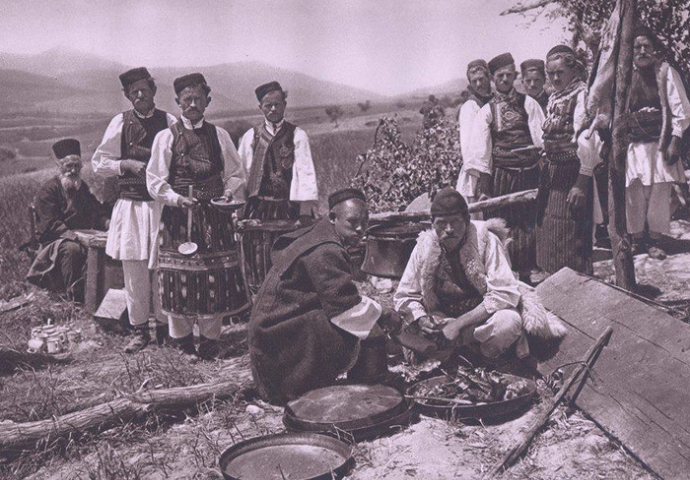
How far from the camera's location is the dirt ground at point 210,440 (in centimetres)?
377

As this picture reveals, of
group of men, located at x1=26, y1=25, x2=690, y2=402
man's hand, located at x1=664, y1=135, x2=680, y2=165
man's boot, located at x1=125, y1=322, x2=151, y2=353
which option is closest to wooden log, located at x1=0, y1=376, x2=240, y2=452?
group of men, located at x1=26, y1=25, x2=690, y2=402

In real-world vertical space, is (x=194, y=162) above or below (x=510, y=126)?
below

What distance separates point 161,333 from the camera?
6.62 metres

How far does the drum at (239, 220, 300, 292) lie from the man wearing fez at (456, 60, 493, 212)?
1.58 metres

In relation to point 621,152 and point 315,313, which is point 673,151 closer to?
point 621,152

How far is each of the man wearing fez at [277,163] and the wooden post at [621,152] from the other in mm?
2639

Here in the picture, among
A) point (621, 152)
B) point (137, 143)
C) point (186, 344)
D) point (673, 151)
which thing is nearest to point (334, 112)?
point (673, 151)

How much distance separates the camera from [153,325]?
6.58 m

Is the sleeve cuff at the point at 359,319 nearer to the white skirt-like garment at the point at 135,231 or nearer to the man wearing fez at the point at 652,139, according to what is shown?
the white skirt-like garment at the point at 135,231

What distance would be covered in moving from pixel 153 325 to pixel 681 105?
4.99 meters

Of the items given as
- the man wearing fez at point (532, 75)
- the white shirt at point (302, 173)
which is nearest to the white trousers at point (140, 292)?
the white shirt at point (302, 173)

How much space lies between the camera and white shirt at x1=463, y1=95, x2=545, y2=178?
21.6 ft

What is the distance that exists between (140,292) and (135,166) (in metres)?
1.05

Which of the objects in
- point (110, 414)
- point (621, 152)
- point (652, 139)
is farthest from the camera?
point (652, 139)
